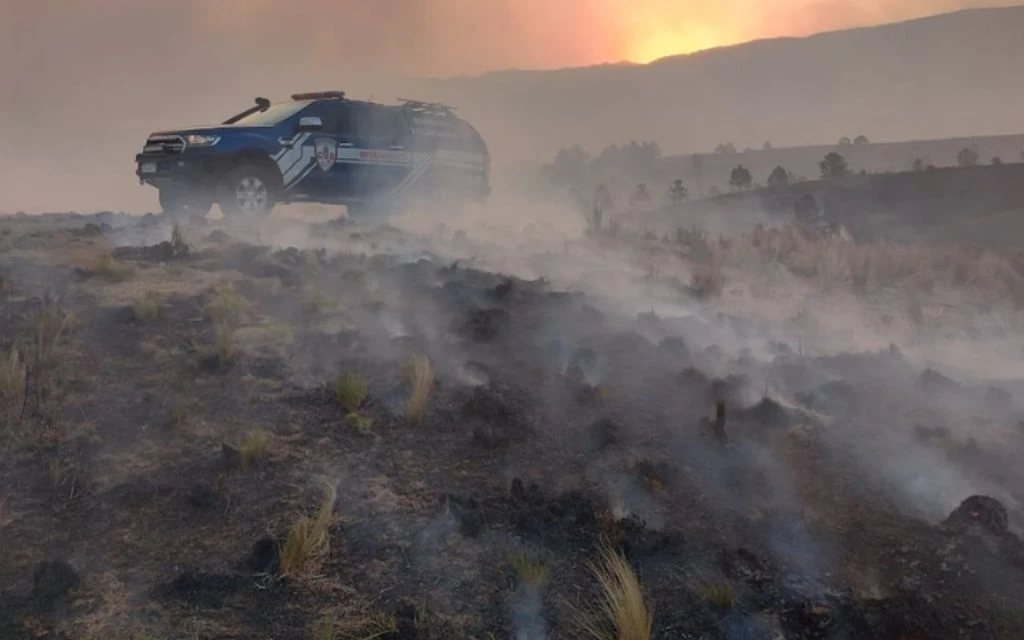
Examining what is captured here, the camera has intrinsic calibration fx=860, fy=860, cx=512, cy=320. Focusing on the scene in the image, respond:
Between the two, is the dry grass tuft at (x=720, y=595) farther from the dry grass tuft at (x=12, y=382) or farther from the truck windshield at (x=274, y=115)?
the truck windshield at (x=274, y=115)

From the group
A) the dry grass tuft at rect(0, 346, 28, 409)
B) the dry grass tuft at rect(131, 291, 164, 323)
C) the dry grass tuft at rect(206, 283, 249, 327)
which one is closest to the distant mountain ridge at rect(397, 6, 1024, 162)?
the dry grass tuft at rect(206, 283, 249, 327)

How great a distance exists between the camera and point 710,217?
2391 centimetres

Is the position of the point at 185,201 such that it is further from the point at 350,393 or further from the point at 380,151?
the point at 350,393

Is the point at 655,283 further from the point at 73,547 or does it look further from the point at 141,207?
the point at 141,207

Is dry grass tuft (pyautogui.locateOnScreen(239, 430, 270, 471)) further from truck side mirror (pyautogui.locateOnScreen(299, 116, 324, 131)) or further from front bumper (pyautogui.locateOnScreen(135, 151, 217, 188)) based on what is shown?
truck side mirror (pyautogui.locateOnScreen(299, 116, 324, 131))

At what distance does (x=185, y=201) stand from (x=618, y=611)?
9.76 metres

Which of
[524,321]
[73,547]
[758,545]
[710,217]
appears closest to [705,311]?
[524,321]

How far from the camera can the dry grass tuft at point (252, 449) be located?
4637 millimetres

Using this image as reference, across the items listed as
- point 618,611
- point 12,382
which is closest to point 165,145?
point 12,382

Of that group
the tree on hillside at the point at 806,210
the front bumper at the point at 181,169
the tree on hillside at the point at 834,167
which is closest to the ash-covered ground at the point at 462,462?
the front bumper at the point at 181,169

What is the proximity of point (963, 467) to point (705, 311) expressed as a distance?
403 centimetres

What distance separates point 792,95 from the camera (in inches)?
4286

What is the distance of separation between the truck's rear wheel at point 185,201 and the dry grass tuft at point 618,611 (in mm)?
9164

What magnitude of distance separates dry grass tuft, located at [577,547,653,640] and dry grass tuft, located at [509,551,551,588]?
24 cm
